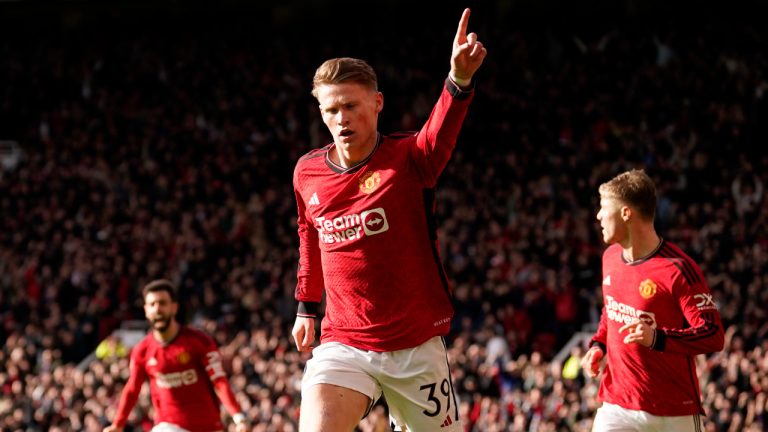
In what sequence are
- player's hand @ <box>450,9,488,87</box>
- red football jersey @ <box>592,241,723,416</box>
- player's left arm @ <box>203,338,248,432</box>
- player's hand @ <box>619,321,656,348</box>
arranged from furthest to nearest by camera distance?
player's left arm @ <box>203,338,248,432</box> → red football jersey @ <box>592,241,723,416</box> → player's hand @ <box>619,321,656,348</box> → player's hand @ <box>450,9,488,87</box>

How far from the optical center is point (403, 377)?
5.41m

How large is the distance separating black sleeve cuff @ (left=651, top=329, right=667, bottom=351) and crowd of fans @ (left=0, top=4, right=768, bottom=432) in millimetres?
6610

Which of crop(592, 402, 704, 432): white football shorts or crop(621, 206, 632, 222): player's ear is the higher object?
crop(621, 206, 632, 222): player's ear

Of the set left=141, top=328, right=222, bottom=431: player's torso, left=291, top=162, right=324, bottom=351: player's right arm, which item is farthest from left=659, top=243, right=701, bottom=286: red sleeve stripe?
left=141, top=328, right=222, bottom=431: player's torso

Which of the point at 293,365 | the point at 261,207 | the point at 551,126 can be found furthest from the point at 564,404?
the point at 261,207

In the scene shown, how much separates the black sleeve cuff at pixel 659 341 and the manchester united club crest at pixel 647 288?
428mm

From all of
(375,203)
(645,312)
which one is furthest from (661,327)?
(375,203)

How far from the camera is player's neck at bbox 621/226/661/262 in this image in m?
6.82

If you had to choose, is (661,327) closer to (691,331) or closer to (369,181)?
(691,331)

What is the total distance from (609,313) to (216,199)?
17.3m

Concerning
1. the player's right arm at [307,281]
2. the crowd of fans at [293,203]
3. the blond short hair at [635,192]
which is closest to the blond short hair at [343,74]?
the player's right arm at [307,281]

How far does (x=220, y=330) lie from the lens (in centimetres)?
1934

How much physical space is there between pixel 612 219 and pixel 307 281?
193cm

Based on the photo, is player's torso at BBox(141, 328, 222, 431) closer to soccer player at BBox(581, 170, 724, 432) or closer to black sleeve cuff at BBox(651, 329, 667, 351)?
soccer player at BBox(581, 170, 724, 432)
